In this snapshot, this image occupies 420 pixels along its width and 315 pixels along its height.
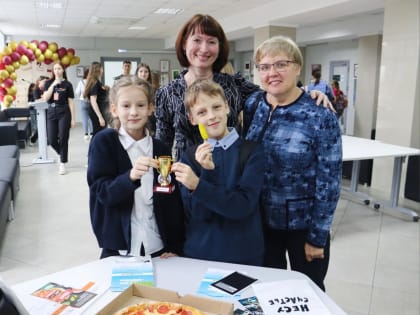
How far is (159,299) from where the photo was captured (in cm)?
117

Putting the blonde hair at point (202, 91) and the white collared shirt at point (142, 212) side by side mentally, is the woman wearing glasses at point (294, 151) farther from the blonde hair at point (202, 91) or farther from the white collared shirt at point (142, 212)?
the white collared shirt at point (142, 212)

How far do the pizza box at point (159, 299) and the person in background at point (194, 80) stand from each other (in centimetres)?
91

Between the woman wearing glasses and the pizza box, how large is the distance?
0.69 meters

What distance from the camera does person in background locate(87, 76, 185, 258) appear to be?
5.03 feet

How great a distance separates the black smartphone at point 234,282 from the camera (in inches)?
52.2

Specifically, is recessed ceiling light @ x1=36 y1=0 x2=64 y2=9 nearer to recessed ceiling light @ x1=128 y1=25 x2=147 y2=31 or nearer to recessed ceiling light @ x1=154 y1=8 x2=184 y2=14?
recessed ceiling light @ x1=154 y1=8 x2=184 y2=14

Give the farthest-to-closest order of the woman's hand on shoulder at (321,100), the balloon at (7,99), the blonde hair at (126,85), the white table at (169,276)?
the balloon at (7,99) < the woman's hand on shoulder at (321,100) < the blonde hair at (126,85) < the white table at (169,276)

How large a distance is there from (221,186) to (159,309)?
538 millimetres

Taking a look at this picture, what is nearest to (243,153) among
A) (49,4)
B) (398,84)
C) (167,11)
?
(398,84)

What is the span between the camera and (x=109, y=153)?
5.06 feet

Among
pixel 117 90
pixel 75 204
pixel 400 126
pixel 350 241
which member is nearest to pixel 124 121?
pixel 117 90

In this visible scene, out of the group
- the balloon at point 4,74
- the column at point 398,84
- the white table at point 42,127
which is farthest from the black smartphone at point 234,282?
the balloon at point 4,74

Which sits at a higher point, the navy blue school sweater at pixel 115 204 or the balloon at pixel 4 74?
the balloon at pixel 4 74

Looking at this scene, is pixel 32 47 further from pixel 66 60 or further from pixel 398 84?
pixel 398 84
